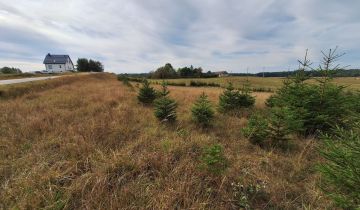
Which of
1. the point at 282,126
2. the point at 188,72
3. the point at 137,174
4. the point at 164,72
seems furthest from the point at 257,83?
the point at 137,174

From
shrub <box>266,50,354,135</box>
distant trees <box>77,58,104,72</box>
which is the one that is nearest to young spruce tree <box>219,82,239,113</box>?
shrub <box>266,50,354,135</box>

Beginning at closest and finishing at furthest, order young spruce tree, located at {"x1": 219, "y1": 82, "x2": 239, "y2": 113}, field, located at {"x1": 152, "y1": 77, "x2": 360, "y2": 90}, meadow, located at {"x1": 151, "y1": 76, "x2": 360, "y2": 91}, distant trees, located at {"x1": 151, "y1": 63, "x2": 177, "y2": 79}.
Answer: field, located at {"x1": 152, "y1": 77, "x2": 360, "y2": 90}, young spruce tree, located at {"x1": 219, "y1": 82, "x2": 239, "y2": 113}, meadow, located at {"x1": 151, "y1": 76, "x2": 360, "y2": 91}, distant trees, located at {"x1": 151, "y1": 63, "x2": 177, "y2": 79}

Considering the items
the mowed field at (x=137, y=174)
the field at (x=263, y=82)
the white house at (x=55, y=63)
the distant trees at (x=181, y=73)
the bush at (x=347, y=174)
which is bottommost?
the mowed field at (x=137, y=174)

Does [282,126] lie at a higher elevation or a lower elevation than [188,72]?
lower

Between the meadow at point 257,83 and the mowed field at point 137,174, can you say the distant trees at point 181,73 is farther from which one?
the mowed field at point 137,174

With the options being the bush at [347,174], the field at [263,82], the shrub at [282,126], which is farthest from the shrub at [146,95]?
the bush at [347,174]

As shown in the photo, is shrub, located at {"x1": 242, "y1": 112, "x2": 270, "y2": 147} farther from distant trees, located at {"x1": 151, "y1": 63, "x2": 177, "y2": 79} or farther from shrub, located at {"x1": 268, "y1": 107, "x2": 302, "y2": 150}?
distant trees, located at {"x1": 151, "y1": 63, "x2": 177, "y2": 79}

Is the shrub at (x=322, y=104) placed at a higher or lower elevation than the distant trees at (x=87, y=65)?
lower

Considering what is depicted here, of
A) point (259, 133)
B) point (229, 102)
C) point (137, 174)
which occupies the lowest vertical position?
point (137, 174)

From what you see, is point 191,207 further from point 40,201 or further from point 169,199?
point 40,201

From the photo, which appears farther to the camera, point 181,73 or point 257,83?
point 181,73

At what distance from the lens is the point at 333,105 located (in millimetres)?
6578

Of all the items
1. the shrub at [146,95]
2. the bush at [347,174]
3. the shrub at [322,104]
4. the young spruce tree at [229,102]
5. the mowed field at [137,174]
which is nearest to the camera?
the bush at [347,174]

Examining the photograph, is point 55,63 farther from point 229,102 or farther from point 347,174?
point 347,174
